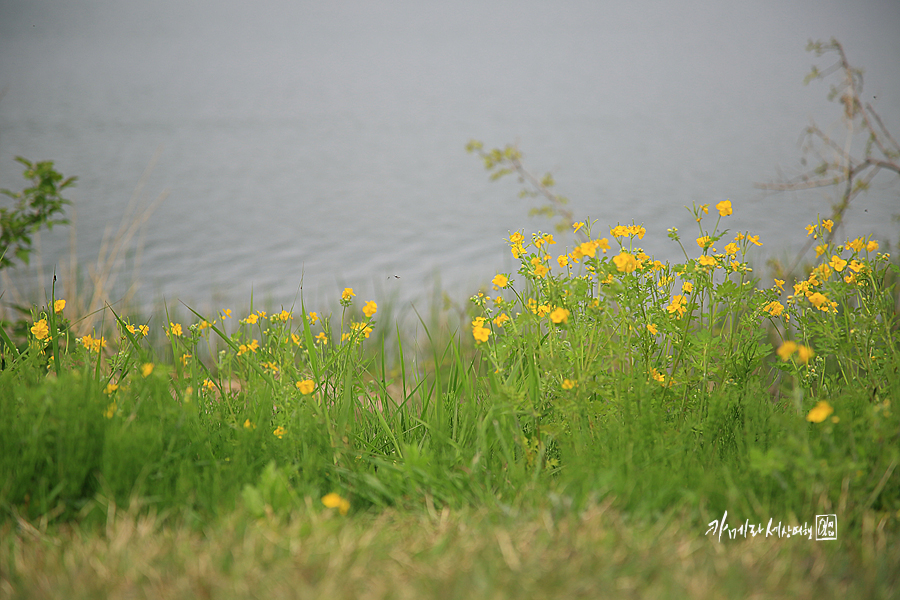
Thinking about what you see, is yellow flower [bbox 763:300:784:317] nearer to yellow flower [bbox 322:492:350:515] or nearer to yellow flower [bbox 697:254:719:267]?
yellow flower [bbox 697:254:719:267]

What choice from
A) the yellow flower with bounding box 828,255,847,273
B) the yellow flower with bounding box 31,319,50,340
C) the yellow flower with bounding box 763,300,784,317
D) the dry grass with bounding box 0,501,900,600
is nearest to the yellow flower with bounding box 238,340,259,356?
the yellow flower with bounding box 31,319,50,340

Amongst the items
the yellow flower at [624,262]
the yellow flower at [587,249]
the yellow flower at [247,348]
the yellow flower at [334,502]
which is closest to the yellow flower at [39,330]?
the yellow flower at [247,348]

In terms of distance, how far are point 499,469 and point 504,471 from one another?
0.41 feet

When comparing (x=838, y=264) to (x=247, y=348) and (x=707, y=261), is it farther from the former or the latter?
(x=247, y=348)

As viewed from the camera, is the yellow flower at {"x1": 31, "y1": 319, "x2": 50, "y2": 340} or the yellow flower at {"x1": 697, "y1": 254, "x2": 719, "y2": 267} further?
the yellow flower at {"x1": 31, "y1": 319, "x2": 50, "y2": 340}

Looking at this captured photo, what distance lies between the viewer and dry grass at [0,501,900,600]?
119cm

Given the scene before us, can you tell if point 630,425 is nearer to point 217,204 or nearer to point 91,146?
point 217,204

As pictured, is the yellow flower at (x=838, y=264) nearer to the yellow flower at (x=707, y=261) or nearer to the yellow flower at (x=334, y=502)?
the yellow flower at (x=707, y=261)

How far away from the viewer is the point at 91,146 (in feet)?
58.6

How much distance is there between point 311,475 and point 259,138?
21.5 meters

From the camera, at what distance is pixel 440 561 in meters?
1.28

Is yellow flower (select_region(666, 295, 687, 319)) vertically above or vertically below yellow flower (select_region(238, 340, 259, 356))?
above

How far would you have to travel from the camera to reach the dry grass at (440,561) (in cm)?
119

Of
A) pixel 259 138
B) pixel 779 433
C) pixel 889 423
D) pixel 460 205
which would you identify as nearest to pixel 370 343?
pixel 779 433
